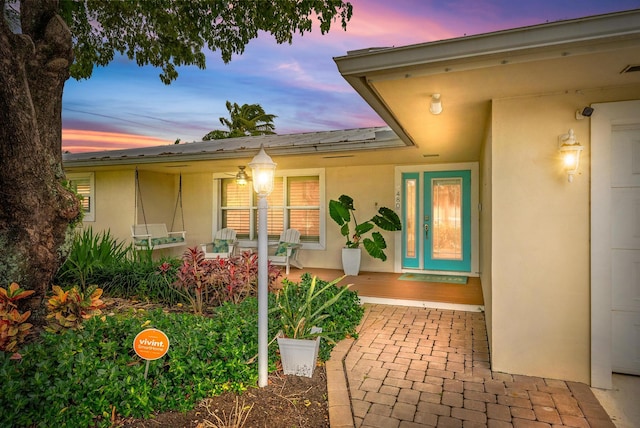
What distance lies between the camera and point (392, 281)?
6988 mm

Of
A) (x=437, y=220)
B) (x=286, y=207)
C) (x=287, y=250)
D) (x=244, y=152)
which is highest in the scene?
(x=244, y=152)

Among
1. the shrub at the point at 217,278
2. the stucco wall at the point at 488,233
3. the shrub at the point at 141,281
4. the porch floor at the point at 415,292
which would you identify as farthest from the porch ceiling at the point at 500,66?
the shrub at the point at 141,281

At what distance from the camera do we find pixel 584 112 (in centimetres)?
306

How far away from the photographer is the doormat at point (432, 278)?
7051mm

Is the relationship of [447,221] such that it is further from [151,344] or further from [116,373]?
[116,373]

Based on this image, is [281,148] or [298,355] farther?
[281,148]

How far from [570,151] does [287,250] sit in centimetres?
559

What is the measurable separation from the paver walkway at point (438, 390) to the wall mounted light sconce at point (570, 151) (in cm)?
178

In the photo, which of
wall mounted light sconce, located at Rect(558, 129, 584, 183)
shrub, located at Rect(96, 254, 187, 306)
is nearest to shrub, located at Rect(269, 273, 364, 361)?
shrub, located at Rect(96, 254, 187, 306)

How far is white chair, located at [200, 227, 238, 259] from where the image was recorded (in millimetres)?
8773

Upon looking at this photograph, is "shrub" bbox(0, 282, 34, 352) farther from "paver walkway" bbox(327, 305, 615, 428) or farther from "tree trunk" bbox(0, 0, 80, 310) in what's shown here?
"paver walkway" bbox(327, 305, 615, 428)

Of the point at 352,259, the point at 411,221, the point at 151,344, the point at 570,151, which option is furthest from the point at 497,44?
the point at 411,221

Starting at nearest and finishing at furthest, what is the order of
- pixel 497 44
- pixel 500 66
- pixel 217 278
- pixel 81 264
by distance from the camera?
pixel 497 44 < pixel 500 66 < pixel 217 278 < pixel 81 264

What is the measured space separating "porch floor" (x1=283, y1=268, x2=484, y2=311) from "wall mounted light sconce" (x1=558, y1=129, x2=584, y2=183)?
2733 mm
